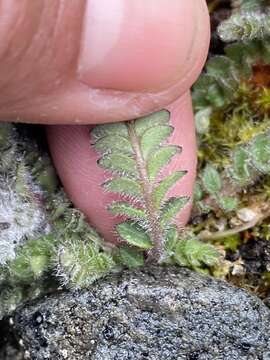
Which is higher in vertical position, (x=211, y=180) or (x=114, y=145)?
(x=114, y=145)

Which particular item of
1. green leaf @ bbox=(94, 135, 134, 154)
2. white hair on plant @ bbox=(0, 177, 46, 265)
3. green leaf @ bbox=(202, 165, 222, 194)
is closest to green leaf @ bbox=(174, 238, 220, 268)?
green leaf @ bbox=(202, 165, 222, 194)

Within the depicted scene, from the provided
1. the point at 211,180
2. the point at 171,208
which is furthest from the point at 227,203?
the point at 171,208

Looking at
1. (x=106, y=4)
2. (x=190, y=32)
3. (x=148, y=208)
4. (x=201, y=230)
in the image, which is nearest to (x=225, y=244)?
(x=201, y=230)

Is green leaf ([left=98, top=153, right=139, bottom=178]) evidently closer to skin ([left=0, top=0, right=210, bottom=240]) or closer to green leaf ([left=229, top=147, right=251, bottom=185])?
skin ([left=0, top=0, right=210, bottom=240])

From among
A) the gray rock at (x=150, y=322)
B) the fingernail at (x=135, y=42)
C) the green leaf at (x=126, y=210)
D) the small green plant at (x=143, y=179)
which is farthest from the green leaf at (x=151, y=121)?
the gray rock at (x=150, y=322)

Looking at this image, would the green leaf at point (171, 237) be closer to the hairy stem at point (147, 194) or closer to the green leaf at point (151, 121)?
the hairy stem at point (147, 194)

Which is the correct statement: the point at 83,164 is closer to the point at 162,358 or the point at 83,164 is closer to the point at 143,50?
the point at 143,50

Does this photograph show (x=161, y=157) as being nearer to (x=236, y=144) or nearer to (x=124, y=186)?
(x=124, y=186)
